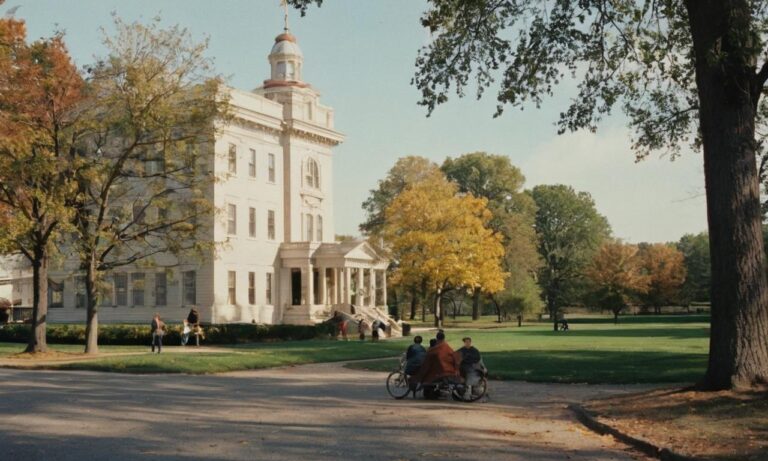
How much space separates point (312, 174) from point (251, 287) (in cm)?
985

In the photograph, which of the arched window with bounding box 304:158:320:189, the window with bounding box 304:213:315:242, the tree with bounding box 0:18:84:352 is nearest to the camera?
the tree with bounding box 0:18:84:352

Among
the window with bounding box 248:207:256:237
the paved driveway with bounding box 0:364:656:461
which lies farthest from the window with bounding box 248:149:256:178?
the paved driveway with bounding box 0:364:656:461

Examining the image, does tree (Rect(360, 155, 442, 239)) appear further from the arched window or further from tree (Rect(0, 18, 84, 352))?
tree (Rect(0, 18, 84, 352))

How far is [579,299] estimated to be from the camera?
357ft

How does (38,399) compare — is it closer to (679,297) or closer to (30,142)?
(30,142)

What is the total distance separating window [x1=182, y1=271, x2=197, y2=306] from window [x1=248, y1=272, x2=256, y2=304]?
3.74 m

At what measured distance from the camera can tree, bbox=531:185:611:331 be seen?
106500 millimetres

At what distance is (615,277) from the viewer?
90.3 m

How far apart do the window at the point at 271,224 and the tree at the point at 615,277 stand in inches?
1698

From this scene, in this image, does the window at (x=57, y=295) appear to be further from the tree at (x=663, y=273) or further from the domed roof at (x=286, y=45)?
the tree at (x=663, y=273)

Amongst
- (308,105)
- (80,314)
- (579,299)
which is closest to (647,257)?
(579,299)

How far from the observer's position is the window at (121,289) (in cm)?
5659

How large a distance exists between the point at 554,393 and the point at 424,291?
50767 mm

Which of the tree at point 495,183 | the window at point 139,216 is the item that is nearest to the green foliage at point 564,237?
the tree at point 495,183
